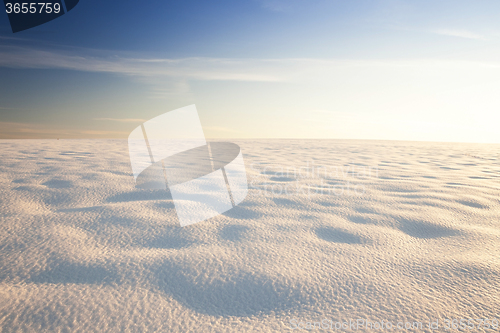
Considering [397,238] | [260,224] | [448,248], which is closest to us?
[448,248]

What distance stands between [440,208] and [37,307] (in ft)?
7.37

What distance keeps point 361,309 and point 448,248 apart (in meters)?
0.75

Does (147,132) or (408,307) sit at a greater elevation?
(147,132)

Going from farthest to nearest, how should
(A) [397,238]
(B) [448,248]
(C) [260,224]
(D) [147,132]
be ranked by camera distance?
(D) [147,132], (C) [260,224], (A) [397,238], (B) [448,248]

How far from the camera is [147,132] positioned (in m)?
2.00

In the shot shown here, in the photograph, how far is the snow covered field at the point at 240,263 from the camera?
0.76 metres

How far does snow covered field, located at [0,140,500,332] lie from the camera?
76cm

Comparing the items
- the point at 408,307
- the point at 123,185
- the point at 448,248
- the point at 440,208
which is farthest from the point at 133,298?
the point at 440,208

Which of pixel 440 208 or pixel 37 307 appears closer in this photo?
pixel 37 307

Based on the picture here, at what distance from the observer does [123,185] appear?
217 centimetres

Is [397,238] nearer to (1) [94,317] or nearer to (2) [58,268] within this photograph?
(1) [94,317]

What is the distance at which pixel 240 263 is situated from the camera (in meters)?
1.03

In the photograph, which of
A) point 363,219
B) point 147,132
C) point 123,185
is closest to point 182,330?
point 363,219

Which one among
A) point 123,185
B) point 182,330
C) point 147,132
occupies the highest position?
point 147,132
